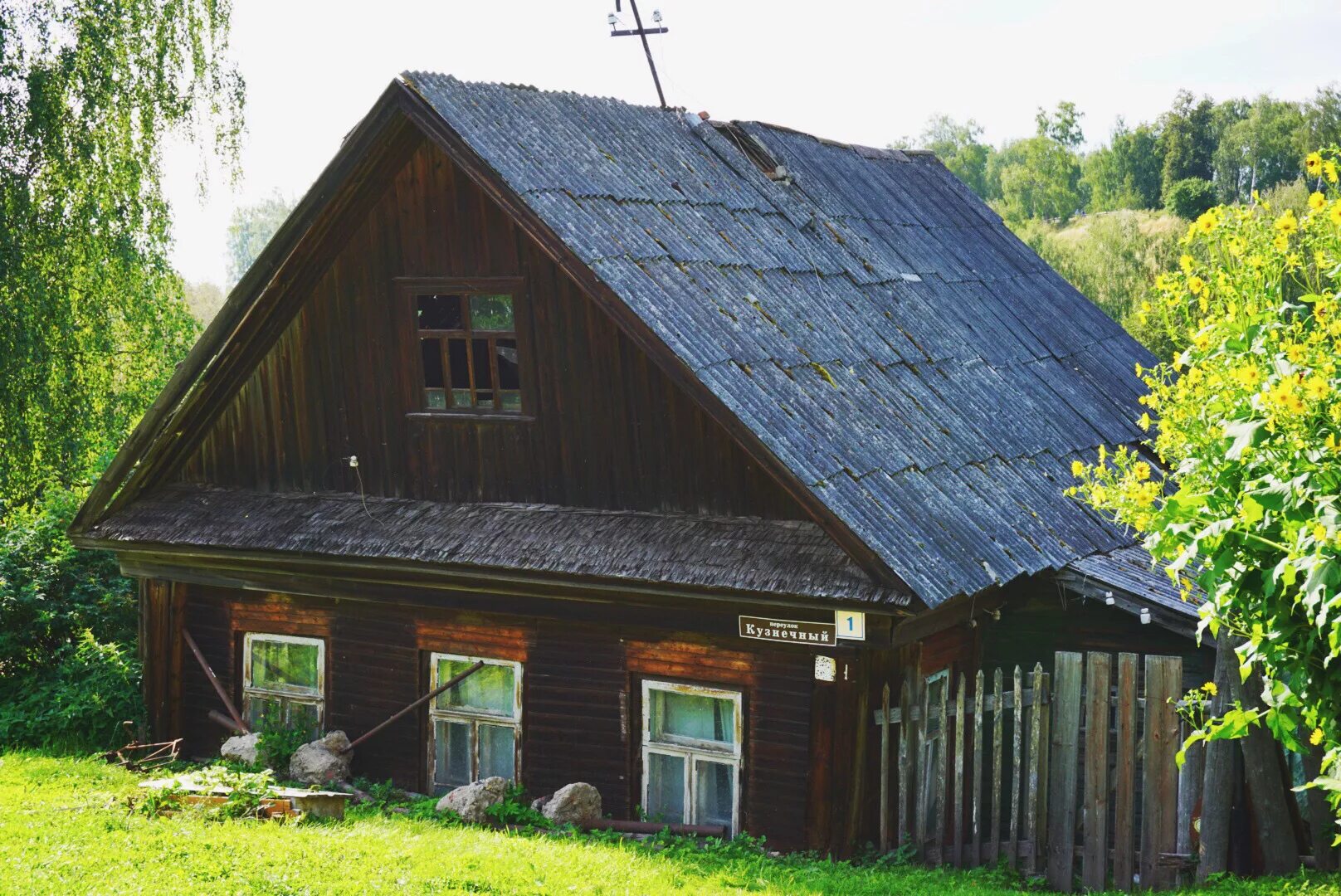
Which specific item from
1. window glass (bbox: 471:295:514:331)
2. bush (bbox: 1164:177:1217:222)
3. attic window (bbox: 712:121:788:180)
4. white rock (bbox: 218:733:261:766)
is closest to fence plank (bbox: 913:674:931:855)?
window glass (bbox: 471:295:514:331)

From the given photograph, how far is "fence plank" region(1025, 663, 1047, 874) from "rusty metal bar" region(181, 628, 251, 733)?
6.49 metres

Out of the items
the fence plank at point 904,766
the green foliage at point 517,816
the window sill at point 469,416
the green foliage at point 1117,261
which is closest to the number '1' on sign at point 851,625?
the fence plank at point 904,766

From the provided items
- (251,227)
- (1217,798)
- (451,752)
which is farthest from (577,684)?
(251,227)

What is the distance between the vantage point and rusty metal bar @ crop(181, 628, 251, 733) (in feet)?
41.8

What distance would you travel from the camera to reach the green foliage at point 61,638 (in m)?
13.7

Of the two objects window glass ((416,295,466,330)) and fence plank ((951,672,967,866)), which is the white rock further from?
fence plank ((951,672,967,866))

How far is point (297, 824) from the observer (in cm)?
982

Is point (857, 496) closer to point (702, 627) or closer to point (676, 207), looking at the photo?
point (702, 627)

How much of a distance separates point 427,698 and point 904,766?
381cm

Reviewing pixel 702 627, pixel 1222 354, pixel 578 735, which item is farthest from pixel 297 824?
pixel 1222 354

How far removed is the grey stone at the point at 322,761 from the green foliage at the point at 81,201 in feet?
29.4

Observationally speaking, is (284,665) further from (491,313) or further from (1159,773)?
(1159,773)

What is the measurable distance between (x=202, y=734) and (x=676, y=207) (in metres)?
6.17

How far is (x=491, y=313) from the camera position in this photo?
11.5 m
